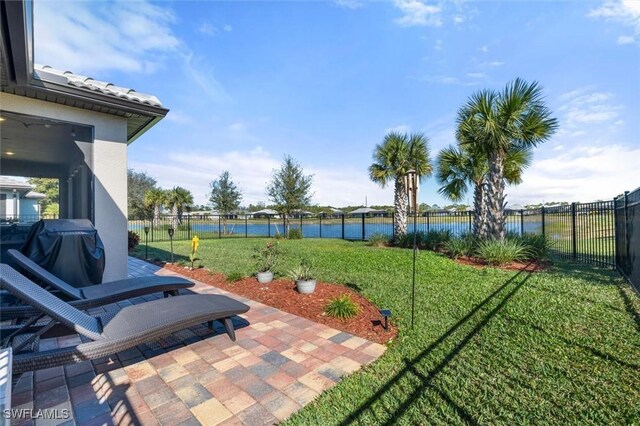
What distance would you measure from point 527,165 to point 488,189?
9.84 feet

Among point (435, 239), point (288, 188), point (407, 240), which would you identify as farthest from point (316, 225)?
point (435, 239)

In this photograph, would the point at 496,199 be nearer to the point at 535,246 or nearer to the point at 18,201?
the point at 535,246

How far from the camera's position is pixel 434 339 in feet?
10.6

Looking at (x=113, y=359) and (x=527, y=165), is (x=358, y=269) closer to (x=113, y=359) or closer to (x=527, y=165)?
(x=113, y=359)

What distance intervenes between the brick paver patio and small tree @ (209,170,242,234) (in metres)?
23.1

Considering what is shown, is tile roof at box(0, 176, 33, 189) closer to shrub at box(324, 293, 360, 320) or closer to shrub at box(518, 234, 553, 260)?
shrub at box(324, 293, 360, 320)

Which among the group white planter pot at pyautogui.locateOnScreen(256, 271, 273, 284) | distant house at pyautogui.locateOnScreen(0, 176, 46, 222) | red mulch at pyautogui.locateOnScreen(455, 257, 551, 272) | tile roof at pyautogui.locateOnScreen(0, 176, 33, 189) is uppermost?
tile roof at pyautogui.locateOnScreen(0, 176, 33, 189)

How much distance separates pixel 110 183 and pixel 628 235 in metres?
9.80

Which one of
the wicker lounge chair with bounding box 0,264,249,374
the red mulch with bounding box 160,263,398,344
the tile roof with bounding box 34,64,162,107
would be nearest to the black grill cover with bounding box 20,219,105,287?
the wicker lounge chair with bounding box 0,264,249,374

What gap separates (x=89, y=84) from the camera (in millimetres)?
4637

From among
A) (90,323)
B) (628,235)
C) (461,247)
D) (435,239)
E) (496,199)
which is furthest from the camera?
(435,239)

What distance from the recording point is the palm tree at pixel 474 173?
9.95 metres

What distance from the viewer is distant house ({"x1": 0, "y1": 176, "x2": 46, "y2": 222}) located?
6.31 metres

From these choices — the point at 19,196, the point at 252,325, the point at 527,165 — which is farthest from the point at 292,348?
the point at 527,165
